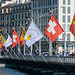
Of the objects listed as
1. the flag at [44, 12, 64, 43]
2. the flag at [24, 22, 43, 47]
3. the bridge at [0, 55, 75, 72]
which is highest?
the flag at [44, 12, 64, 43]

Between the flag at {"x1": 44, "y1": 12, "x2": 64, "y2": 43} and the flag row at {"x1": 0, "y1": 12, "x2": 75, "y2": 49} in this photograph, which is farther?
the flag at {"x1": 44, "y1": 12, "x2": 64, "y2": 43}

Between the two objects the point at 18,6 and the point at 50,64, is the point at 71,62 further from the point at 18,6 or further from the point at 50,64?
the point at 18,6

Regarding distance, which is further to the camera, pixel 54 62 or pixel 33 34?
pixel 33 34

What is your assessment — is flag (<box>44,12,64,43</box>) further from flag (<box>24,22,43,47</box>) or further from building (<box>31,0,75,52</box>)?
building (<box>31,0,75,52</box>)

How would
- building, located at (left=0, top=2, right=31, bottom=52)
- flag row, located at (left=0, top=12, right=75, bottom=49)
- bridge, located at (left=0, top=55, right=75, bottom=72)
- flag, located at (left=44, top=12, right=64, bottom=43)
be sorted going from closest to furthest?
flag row, located at (left=0, top=12, right=75, bottom=49) < flag, located at (left=44, top=12, right=64, bottom=43) < bridge, located at (left=0, top=55, right=75, bottom=72) < building, located at (left=0, top=2, right=31, bottom=52)

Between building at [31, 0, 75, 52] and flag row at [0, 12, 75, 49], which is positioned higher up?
flag row at [0, 12, 75, 49]

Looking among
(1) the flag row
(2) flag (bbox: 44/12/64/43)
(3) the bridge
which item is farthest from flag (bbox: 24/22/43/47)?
(2) flag (bbox: 44/12/64/43)

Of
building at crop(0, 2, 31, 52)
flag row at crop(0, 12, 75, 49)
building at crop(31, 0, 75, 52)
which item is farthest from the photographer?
building at crop(0, 2, 31, 52)

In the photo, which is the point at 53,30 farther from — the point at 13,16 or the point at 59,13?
the point at 13,16

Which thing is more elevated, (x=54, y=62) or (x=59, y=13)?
(x=54, y=62)

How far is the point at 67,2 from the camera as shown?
14338 cm

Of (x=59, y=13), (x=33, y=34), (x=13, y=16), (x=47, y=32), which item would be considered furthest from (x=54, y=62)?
(x=13, y=16)

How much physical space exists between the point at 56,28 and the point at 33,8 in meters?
108

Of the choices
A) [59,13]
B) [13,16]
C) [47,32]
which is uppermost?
[47,32]
